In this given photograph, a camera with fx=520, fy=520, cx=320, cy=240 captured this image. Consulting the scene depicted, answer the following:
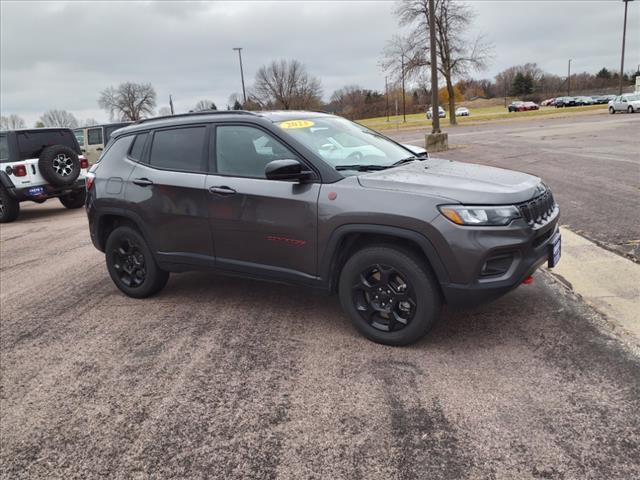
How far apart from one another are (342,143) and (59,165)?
911 centimetres

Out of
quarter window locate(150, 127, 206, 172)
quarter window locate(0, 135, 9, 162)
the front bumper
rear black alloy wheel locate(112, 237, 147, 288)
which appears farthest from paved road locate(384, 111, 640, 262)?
quarter window locate(0, 135, 9, 162)

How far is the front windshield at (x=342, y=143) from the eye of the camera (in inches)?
165

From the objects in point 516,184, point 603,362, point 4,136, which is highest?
point 4,136

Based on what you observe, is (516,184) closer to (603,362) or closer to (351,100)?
(603,362)

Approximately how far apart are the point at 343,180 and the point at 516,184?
1.25 meters

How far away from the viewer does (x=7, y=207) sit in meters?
11.6

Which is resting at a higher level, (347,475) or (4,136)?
(4,136)

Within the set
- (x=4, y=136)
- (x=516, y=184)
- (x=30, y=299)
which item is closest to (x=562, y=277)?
(x=516, y=184)

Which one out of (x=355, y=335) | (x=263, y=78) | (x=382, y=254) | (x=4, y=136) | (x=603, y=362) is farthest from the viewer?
(x=263, y=78)

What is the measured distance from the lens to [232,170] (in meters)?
4.39

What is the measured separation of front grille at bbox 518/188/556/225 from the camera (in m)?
3.53

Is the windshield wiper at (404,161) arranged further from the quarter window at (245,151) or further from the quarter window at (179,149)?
the quarter window at (179,149)

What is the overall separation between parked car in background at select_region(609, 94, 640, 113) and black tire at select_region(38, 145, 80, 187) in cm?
4015

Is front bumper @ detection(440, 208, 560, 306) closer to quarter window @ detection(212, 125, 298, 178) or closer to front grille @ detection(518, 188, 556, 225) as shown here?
front grille @ detection(518, 188, 556, 225)
